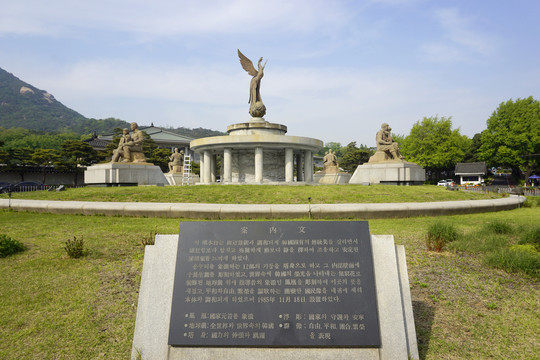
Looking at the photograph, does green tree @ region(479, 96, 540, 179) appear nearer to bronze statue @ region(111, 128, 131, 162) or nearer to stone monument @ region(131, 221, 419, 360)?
bronze statue @ region(111, 128, 131, 162)

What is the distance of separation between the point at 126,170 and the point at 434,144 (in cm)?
4319

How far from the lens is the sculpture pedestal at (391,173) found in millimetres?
22781

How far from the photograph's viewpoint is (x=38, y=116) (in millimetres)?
148375

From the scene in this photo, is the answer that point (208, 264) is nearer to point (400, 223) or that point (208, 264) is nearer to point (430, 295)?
point (430, 295)

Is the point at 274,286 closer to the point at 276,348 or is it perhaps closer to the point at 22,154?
the point at 276,348

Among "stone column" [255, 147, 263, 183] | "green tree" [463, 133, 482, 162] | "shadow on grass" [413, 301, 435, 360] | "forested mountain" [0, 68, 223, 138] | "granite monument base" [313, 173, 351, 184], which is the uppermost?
A: "forested mountain" [0, 68, 223, 138]

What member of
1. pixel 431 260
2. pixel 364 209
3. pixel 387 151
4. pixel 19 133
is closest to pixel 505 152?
pixel 387 151

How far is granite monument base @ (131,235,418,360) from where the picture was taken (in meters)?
3.57

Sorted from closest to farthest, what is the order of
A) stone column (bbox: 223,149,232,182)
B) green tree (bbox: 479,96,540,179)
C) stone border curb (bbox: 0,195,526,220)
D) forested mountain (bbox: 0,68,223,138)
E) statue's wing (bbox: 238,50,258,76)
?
stone border curb (bbox: 0,195,526,220)
stone column (bbox: 223,149,232,182)
statue's wing (bbox: 238,50,258,76)
green tree (bbox: 479,96,540,179)
forested mountain (bbox: 0,68,223,138)

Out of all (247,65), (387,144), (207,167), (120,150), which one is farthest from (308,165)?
(120,150)

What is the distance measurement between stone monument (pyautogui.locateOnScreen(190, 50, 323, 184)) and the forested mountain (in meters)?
88.5

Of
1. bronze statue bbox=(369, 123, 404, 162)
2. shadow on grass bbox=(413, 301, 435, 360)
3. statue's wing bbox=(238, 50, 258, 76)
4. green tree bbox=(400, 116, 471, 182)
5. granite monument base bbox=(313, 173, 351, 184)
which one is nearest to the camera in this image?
shadow on grass bbox=(413, 301, 435, 360)

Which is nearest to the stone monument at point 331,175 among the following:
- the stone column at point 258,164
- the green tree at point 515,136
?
the stone column at point 258,164

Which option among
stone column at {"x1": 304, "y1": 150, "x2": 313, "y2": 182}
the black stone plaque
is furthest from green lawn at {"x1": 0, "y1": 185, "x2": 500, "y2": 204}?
the black stone plaque
